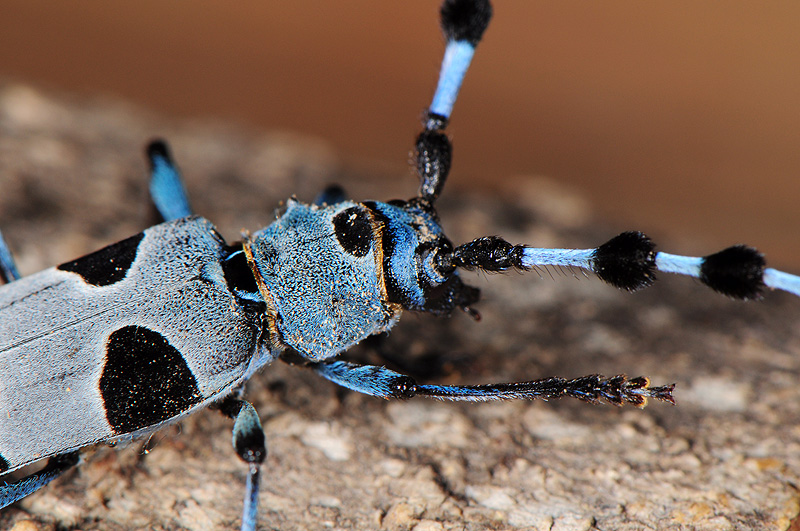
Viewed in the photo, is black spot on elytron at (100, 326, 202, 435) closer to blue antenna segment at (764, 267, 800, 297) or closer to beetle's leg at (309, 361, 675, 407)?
beetle's leg at (309, 361, 675, 407)

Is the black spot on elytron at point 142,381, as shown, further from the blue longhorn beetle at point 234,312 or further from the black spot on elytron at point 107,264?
the black spot on elytron at point 107,264

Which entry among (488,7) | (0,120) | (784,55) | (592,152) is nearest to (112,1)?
(0,120)

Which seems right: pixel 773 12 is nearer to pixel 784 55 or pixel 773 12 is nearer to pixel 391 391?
pixel 784 55

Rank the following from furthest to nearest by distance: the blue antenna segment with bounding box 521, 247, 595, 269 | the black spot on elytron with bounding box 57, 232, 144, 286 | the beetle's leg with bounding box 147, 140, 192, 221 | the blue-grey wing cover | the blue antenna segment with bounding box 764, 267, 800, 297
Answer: the beetle's leg with bounding box 147, 140, 192, 221, the black spot on elytron with bounding box 57, 232, 144, 286, the blue-grey wing cover, the blue antenna segment with bounding box 521, 247, 595, 269, the blue antenna segment with bounding box 764, 267, 800, 297

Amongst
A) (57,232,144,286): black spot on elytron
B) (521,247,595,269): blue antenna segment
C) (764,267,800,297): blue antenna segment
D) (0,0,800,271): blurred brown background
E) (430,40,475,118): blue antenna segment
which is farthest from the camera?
(0,0,800,271): blurred brown background

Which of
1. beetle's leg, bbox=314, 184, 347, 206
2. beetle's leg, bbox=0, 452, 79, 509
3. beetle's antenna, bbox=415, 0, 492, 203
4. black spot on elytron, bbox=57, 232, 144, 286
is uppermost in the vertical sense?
beetle's antenna, bbox=415, 0, 492, 203

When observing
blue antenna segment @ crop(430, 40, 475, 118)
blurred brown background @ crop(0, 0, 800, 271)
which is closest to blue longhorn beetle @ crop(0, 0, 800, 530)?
blue antenna segment @ crop(430, 40, 475, 118)

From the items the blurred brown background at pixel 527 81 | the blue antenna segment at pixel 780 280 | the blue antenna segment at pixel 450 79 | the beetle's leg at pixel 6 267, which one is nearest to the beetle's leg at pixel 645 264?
the blue antenna segment at pixel 780 280
